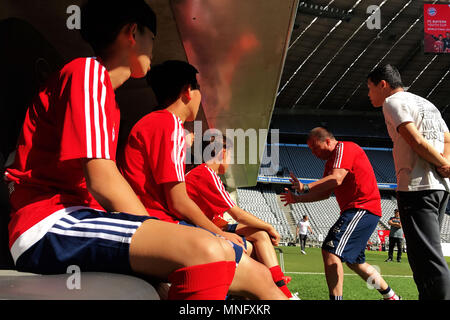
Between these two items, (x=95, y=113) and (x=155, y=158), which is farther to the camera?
(x=155, y=158)

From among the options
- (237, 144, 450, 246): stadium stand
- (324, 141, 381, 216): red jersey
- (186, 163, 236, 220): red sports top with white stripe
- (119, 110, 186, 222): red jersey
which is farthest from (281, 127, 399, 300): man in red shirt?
(237, 144, 450, 246): stadium stand

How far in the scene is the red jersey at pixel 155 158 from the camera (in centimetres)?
134

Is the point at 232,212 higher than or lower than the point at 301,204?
higher

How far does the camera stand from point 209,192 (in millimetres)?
2564

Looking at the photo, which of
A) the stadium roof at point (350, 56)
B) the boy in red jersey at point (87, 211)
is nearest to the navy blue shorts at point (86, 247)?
the boy in red jersey at point (87, 211)

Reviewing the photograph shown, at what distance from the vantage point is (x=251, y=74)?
13.0ft

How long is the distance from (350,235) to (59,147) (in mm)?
2755

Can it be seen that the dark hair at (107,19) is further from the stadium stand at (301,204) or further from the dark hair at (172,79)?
the stadium stand at (301,204)

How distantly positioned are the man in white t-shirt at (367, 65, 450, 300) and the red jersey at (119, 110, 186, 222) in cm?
A: 140

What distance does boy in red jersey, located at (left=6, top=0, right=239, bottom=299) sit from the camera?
83 centimetres

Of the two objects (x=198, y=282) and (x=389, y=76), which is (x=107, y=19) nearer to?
(x=198, y=282)

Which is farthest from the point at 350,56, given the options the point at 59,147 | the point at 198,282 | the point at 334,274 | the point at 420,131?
the point at 198,282
